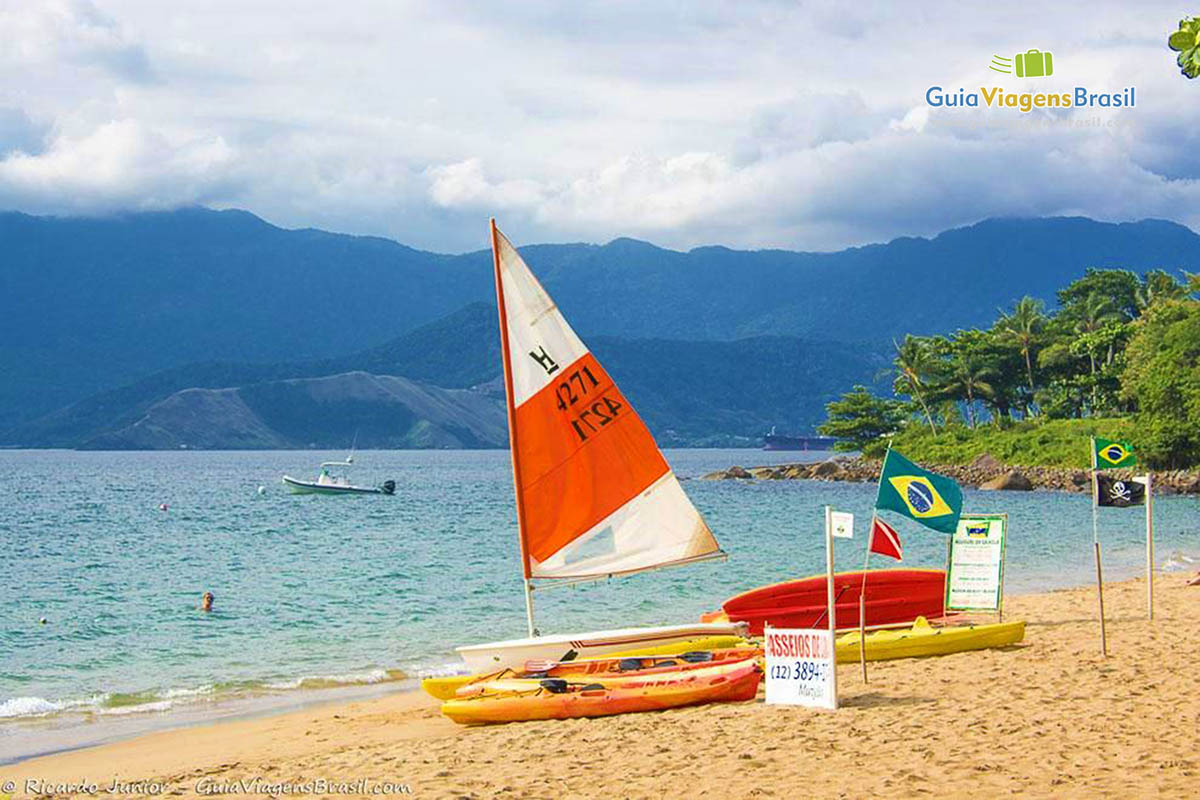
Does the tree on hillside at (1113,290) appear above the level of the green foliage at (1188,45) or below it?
above

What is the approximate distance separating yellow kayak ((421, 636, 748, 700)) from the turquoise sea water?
501 centimetres

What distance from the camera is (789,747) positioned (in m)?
12.2

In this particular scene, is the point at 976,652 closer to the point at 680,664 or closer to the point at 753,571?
the point at 680,664

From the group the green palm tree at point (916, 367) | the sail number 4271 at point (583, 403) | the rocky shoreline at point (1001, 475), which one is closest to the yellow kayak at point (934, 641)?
the sail number 4271 at point (583, 403)

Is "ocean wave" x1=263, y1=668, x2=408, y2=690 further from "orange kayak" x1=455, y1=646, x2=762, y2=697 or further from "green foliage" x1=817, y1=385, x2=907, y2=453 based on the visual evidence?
"green foliage" x1=817, y1=385, x2=907, y2=453

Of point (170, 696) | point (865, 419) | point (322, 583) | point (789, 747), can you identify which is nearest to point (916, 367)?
point (865, 419)

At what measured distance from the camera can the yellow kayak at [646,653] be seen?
1667 centimetres

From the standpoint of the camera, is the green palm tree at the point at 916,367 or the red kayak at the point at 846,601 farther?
the green palm tree at the point at 916,367

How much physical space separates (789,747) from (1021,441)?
8214cm

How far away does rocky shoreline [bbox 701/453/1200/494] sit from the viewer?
73875 mm

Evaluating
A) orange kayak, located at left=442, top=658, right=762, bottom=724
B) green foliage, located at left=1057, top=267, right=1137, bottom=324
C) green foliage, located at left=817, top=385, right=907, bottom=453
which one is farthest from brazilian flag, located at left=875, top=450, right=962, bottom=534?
green foliage, located at left=1057, top=267, right=1137, bottom=324

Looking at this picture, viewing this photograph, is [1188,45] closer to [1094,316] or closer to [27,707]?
[27,707]

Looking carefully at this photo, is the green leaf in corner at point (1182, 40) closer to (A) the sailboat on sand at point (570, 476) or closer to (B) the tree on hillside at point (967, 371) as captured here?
(A) the sailboat on sand at point (570, 476)

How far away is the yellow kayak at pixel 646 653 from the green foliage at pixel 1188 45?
12.4 meters
